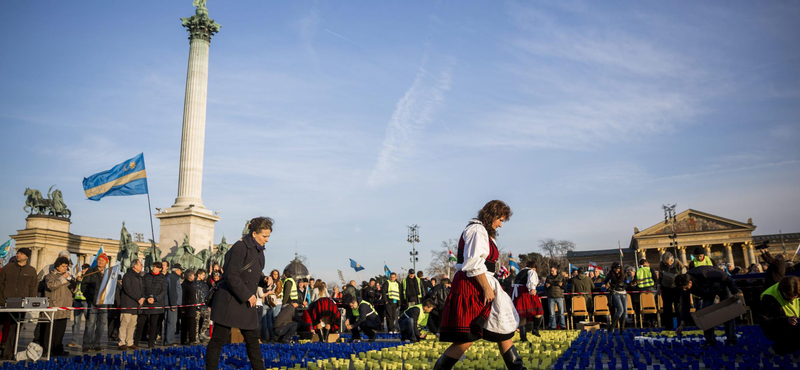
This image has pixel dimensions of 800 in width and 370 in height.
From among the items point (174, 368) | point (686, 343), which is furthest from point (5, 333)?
point (686, 343)

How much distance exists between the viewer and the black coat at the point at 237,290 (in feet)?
19.2

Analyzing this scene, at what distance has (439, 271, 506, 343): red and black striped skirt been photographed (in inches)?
196

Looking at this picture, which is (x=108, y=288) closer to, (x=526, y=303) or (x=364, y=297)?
(x=526, y=303)

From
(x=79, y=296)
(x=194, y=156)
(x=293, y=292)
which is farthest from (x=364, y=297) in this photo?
(x=194, y=156)

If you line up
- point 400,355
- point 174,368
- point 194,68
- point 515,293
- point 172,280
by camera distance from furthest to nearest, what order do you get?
point 194,68 < point 172,280 < point 515,293 < point 400,355 < point 174,368

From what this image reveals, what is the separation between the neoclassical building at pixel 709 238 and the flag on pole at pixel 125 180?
7351 centimetres

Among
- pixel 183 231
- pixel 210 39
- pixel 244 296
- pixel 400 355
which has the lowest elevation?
pixel 400 355

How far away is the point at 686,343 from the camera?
10.1 meters

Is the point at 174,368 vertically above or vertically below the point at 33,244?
below

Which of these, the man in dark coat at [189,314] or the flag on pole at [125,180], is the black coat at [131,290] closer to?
the man in dark coat at [189,314]

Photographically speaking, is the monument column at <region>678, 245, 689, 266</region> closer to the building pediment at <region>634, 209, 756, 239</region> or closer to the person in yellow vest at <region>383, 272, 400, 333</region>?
the building pediment at <region>634, 209, 756, 239</region>

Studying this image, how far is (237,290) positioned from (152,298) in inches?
289

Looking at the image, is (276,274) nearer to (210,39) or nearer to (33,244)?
(210,39)

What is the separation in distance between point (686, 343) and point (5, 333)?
40.9 feet
